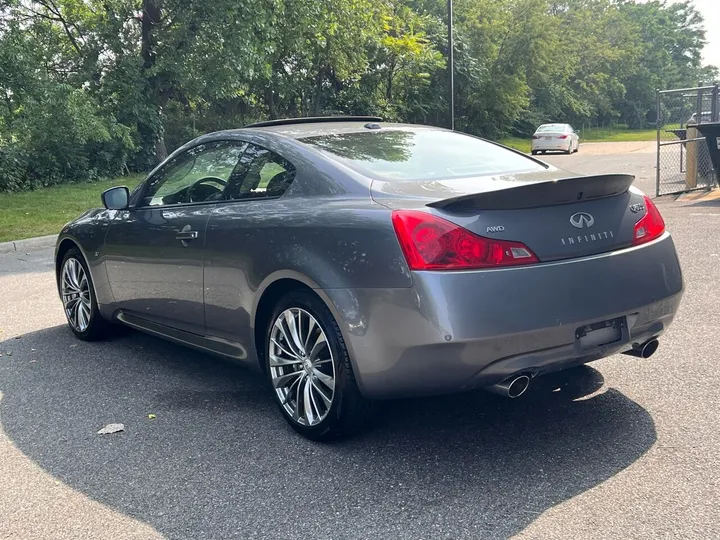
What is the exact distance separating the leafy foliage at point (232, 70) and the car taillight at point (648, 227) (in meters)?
13.3

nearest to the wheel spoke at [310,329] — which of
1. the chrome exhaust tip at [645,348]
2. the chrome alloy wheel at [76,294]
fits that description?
the chrome exhaust tip at [645,348]

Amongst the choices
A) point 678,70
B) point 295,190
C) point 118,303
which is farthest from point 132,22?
point 678,70

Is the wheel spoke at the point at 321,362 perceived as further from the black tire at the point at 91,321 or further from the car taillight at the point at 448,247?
the black tire at the point at 91,321

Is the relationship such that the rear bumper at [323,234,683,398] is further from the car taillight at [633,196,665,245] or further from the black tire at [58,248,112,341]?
the black tire at [58,248,112,341]

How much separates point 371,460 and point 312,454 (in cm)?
29

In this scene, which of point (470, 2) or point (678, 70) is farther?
point (678, 70)

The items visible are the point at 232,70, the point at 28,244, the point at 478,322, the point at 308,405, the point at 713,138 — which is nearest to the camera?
the point at 478,322

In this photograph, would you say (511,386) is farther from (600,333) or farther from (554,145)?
(554,145)

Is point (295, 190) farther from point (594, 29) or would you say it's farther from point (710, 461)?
point (594, 29)

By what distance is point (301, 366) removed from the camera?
380 centimetres

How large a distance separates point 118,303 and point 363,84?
31.9 metres

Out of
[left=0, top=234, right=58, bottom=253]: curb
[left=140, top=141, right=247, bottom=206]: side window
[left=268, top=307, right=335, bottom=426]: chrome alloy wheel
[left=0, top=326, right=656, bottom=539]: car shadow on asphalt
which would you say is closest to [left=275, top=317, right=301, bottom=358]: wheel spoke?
[left=268, top=307, right=335, bottom=426]: chrome alloy wheel

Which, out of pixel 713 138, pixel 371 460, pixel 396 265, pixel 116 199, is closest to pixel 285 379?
pixel 371 460

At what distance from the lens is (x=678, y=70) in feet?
293
